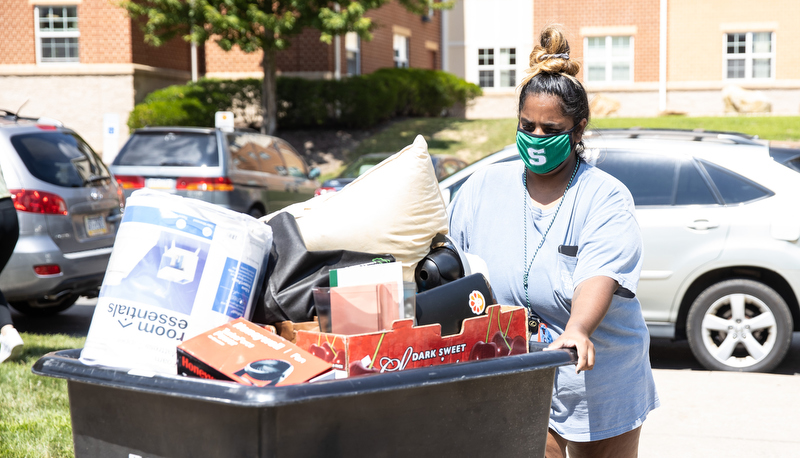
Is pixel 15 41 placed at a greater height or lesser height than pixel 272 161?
greater

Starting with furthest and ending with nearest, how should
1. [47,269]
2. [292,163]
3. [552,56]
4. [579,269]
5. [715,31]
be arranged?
[715,31], [292,163], [47,269], [552,56], [579,269]

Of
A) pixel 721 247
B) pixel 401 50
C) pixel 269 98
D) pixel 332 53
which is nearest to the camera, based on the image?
pixel 721 247

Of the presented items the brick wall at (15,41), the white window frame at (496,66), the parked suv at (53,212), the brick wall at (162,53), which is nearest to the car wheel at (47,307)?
the parked suv at (53,212)

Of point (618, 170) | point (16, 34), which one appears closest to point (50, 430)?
point (618, 170)

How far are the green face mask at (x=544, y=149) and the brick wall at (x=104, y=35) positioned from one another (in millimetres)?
22239

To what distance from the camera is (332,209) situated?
2477 mm

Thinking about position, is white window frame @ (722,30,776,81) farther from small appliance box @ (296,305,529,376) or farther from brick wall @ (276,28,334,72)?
small appliance box @ (296,305,529,376)

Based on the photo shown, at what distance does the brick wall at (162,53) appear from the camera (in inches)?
911

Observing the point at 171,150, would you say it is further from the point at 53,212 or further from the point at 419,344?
the point at 419,344

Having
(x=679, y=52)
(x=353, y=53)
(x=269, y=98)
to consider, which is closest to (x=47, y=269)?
(x=269, y=98)

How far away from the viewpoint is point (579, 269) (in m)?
2.48

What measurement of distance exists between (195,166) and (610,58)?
82.2ft

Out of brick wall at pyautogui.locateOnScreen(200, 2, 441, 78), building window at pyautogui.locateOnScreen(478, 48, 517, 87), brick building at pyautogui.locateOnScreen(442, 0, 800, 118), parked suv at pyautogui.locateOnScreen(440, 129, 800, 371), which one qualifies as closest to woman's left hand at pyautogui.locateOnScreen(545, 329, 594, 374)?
parked suv at pyautogui.locateOnScreen(440, 129, 800, 371)

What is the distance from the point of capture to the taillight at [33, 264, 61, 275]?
7.26 meters
